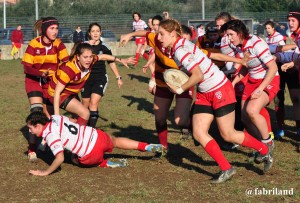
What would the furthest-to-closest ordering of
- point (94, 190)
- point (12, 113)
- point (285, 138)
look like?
point (12, 113)
point (285, 138)
point (94, 190)

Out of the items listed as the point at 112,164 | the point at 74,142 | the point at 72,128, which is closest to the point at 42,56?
the point at 72,128

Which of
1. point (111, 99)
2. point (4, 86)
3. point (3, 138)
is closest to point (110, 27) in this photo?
point (4, 86)

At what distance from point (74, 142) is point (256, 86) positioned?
104 inches

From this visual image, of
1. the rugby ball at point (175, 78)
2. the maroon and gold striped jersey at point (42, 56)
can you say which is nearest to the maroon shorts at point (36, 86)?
the maroon and gold striped jersey at point (42, 56)

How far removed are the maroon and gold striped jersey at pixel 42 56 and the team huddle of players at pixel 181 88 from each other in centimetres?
1

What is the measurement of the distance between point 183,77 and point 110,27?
1152 inches

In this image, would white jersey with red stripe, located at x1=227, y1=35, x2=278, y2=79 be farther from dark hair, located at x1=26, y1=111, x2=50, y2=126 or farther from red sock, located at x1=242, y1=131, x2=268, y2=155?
dark hair, located at x1=26, y1=111, x2=50, y2=126

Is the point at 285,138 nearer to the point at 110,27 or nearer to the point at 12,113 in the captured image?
the point at 12,113

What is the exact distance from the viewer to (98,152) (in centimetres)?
811

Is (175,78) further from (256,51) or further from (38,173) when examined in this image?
(38,173)

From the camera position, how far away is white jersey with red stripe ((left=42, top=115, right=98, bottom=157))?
7.73m

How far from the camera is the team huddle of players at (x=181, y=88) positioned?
7.40 metres

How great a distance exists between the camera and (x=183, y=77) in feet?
24.4

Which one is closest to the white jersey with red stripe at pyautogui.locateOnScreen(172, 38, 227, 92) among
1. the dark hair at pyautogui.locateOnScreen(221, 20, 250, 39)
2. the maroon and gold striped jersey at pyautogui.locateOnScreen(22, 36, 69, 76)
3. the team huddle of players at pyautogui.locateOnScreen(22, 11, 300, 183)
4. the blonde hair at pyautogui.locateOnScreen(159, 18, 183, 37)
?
the team huddle of players at pyautogui.locateOnScreen(22, 11, 300, 183)
